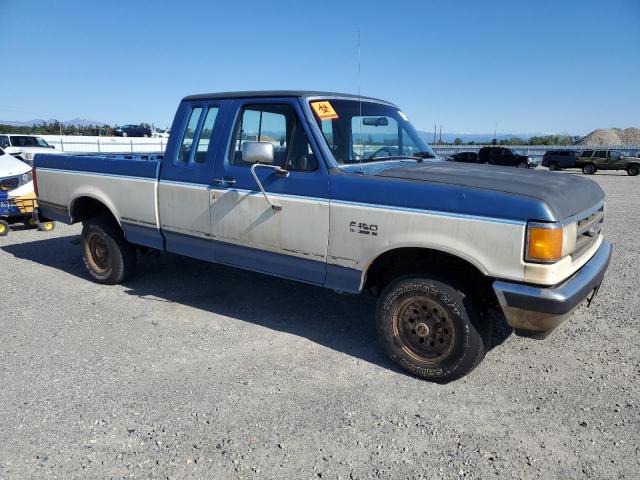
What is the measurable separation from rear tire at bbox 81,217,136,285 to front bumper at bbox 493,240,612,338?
14.1 feet

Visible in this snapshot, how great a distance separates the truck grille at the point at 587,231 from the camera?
3.58 meters

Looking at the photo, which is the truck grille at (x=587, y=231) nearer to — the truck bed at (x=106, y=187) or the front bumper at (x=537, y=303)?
the front bumper at (x=537, y=303)

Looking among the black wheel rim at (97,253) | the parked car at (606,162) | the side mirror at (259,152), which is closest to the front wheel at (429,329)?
the side mirror at (259,152)

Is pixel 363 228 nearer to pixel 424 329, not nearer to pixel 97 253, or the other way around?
pixel 424 329

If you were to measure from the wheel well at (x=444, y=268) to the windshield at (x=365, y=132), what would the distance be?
35.9 inches

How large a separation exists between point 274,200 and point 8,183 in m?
6.96

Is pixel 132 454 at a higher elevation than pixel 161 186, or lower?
lower

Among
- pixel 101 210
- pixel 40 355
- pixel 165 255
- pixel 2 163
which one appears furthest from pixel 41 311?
pixel 2 163

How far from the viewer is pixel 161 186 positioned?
5.07 m

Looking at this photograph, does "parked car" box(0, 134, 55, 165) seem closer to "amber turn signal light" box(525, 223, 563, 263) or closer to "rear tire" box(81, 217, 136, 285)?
"rear tire" box(81, 217, 136, 285)

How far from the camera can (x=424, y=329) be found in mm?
3740

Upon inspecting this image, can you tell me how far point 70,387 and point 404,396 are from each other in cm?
242

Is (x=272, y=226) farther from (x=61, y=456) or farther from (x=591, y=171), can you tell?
(x=591, y=171)

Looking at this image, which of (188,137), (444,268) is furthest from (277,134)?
(444,268)
